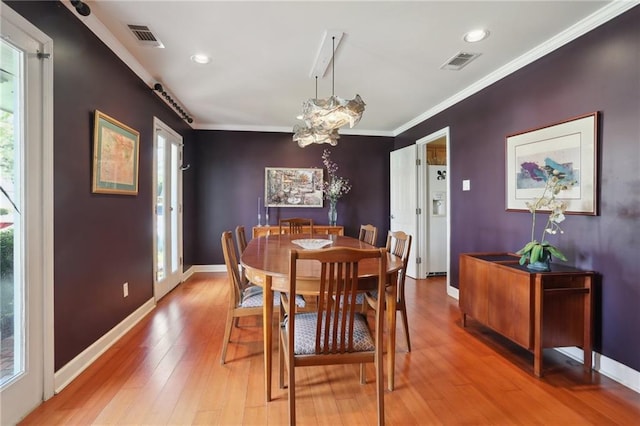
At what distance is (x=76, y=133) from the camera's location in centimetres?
211

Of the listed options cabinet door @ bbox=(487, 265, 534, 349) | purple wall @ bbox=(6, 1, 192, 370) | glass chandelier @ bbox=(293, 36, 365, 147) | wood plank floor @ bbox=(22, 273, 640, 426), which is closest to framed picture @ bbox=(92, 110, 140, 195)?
purple wall @ bbox=(6, 1, 192, 370)

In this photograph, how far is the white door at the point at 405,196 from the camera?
4.76 meters

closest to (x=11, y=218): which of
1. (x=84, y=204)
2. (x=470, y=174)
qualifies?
(x=84, y=204)

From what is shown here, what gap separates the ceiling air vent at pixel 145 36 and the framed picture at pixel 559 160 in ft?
10.4

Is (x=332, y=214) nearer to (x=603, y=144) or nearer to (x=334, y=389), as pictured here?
(x=334, y=389)

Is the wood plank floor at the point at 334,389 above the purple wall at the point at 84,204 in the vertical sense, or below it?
below

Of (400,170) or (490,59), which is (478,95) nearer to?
(490,59)

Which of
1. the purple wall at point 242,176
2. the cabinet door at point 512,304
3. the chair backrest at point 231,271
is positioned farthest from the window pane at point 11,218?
the purple wall at point 242,176

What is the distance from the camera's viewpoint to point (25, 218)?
1687 millimetres

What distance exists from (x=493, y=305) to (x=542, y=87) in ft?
5.99

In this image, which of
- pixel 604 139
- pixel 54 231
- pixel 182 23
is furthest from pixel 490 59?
pixel 54 231

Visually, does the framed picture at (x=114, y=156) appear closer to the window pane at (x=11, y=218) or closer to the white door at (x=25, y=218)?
the white door at (x=25, y=218)

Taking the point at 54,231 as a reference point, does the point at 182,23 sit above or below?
above

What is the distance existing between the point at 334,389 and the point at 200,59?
9.36 ft
